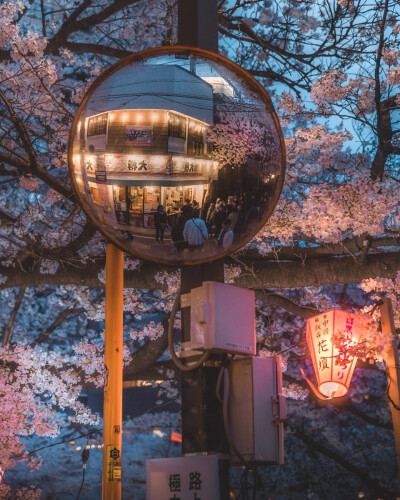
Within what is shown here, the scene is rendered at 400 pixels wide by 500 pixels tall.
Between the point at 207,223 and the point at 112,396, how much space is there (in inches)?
108

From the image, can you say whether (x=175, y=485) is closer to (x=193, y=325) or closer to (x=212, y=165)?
(x=193, y=325)

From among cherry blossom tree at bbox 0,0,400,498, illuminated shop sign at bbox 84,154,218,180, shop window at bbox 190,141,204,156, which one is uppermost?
cherry blossom tree at bbox 0,0,400,498

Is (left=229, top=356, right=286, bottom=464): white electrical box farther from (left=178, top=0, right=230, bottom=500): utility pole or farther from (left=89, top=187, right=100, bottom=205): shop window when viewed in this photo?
(left=89, top=187, right=100, bottom=205): shop window

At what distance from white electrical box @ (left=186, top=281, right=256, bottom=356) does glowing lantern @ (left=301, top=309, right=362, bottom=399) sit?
4675 mm

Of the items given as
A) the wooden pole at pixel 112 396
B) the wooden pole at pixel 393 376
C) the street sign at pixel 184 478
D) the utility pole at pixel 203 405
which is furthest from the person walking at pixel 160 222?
the wooden pole at pixel 393 376

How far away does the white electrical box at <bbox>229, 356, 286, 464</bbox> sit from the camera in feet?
10.3

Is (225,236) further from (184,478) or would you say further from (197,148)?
(184,478)

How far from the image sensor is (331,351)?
7859mm

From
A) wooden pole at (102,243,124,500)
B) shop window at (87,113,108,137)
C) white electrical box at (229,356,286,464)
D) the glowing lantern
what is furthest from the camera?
the glowing lantern

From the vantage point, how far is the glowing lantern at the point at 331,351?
308 inches

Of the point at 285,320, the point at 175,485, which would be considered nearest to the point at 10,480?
the point at 285,320

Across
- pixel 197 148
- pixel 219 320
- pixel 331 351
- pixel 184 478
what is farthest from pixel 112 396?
pixel 331 351

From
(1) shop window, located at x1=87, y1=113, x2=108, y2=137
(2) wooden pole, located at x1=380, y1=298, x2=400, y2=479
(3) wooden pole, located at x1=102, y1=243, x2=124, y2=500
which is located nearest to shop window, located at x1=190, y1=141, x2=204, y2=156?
(1) shop window, located at x1=87, y1=113, x2=108, y2=137

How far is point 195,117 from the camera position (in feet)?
10.6
